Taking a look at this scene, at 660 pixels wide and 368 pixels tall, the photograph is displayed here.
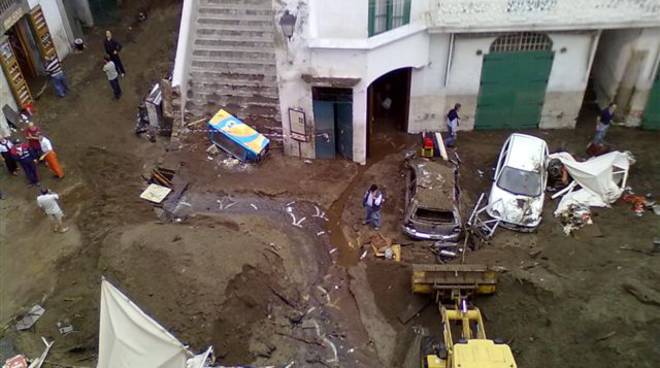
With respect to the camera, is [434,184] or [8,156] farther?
[8,156]

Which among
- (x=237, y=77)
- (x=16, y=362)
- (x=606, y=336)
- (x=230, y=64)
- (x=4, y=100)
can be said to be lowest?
(x=16, y=362)

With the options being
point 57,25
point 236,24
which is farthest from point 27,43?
point 236,24

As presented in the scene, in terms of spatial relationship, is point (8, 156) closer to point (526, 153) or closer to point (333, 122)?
point (333, 122)

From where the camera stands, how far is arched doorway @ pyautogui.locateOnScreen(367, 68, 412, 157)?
20984 millimetres

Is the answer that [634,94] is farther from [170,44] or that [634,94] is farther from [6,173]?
[6,173]

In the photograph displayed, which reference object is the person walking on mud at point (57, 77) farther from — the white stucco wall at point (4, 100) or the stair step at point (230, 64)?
the stair step at point (230, 64)

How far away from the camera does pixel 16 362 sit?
553 inches

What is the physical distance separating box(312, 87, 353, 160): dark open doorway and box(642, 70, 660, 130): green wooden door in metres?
9.78

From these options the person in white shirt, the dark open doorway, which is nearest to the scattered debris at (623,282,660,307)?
the dark open doorway

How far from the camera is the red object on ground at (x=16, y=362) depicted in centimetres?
1399

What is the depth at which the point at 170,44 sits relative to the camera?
26188mm

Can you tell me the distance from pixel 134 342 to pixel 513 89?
14.1 metres

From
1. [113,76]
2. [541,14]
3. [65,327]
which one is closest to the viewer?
[65,327]

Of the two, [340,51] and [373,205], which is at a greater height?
[340,51]
